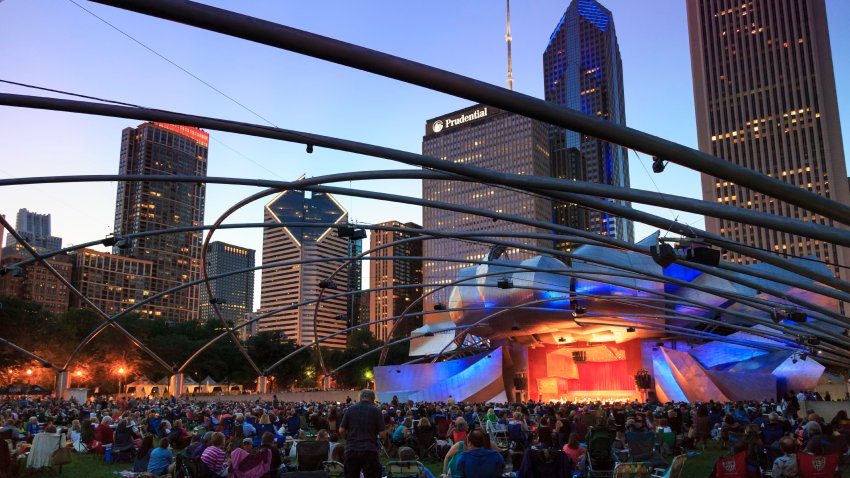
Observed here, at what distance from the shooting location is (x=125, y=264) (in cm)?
19288

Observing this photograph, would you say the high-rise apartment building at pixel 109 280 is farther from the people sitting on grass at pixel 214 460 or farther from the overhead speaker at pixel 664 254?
the people sitting on grass at pixel 214 460

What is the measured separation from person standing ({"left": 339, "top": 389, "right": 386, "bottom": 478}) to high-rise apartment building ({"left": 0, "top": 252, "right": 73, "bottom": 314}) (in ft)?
567

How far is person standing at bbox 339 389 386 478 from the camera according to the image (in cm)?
944

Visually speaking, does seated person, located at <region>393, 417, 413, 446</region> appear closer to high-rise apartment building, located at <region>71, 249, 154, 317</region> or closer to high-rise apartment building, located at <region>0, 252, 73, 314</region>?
high-rise apartment building, located at <region>0, 252, 73, 314</region>

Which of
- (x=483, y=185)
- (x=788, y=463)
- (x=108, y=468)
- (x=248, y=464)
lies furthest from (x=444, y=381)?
(x=483, y=185)

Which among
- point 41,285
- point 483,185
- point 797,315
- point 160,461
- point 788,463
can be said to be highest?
point 483,185

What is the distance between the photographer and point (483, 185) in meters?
185

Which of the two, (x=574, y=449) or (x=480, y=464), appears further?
(x=574, y=449)

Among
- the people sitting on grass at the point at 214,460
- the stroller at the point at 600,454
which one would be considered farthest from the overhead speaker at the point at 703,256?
the people sitting on grass at the point at 214,460

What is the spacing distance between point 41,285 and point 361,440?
18849 cm

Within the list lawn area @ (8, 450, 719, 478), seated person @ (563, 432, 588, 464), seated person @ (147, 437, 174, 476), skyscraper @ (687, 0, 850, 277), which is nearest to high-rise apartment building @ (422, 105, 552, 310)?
skyscraper @ (687, 0, 850, 277)

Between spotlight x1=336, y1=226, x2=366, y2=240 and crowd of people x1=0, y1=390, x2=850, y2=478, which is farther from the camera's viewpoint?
spotlight x1=336, y1=226, x2=366, y2=240

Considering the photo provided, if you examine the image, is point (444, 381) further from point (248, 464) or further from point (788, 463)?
point (248, 464)

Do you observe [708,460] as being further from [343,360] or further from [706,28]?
[706,28]
